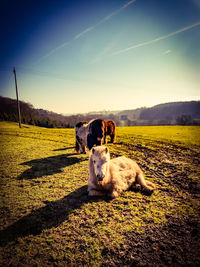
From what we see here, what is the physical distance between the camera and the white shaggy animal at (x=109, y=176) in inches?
139

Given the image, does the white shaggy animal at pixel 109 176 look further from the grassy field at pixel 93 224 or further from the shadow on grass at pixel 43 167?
the shadow on grass at pixel 43 167

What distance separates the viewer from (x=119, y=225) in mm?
2814

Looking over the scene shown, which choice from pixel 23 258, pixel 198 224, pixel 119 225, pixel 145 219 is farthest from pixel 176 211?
pixel 23 258

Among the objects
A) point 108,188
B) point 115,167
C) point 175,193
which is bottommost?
point 175,193

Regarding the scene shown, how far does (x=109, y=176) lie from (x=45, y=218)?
2044mm

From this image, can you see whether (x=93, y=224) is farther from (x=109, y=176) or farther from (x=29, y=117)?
(x=29, y=117)

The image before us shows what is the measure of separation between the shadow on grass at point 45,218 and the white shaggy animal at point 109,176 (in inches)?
15.8

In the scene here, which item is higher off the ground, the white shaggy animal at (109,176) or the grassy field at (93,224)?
the white shaggy animal at (109,176)

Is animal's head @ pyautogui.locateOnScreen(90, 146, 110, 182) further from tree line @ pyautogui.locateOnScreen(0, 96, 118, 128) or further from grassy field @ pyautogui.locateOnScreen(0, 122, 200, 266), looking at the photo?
tree line @ pyautogui.locateOnScreen(0, 96, 118, 128)

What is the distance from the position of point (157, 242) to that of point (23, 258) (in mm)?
2543

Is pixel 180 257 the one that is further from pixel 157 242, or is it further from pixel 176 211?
pixel 176 211

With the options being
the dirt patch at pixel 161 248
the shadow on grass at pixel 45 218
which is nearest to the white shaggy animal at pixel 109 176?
the shadow on grass at pixel 45 218

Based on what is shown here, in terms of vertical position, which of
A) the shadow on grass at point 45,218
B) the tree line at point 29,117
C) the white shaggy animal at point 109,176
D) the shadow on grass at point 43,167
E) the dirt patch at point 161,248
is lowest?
the dirt patch at point 161,248

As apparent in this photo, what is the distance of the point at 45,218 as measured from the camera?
118 inches
